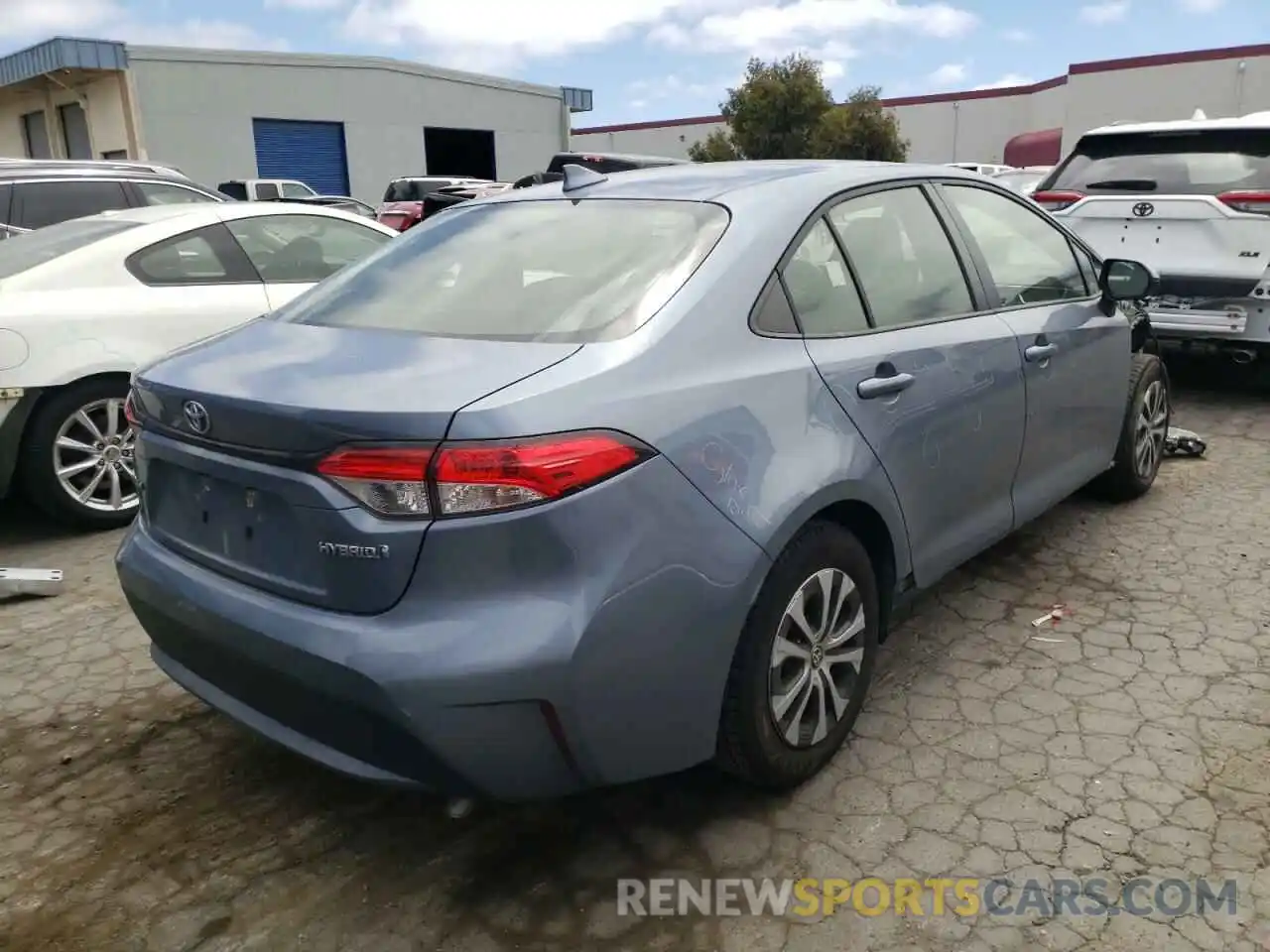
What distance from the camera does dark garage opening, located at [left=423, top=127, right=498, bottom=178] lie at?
1294 inches

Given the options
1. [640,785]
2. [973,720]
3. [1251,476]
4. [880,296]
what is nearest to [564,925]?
[640,785]

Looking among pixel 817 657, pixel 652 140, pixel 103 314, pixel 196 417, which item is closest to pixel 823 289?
pixel 817 657

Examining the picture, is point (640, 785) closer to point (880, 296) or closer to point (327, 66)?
point (880, 296)

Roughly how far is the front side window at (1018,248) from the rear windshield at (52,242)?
416 centimetres

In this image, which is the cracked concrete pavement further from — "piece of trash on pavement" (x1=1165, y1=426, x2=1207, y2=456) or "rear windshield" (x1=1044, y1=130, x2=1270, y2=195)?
"rear windshield" (x1=1044, y1=130, x2=1270, y2=195)

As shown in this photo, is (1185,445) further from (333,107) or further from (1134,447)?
(333,107)

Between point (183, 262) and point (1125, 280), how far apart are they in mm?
4524

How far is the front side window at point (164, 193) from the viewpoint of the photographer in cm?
798

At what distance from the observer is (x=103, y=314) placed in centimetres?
488

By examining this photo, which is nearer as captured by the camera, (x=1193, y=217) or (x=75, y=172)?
(x=1193, y=217)

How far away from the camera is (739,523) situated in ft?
7.52

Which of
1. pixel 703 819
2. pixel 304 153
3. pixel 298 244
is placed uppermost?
pixel 304 153


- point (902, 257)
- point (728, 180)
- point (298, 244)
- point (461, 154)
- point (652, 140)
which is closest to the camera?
Answer: point (728, 180)

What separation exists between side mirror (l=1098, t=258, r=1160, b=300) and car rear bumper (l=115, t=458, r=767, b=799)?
2686 millimetres
